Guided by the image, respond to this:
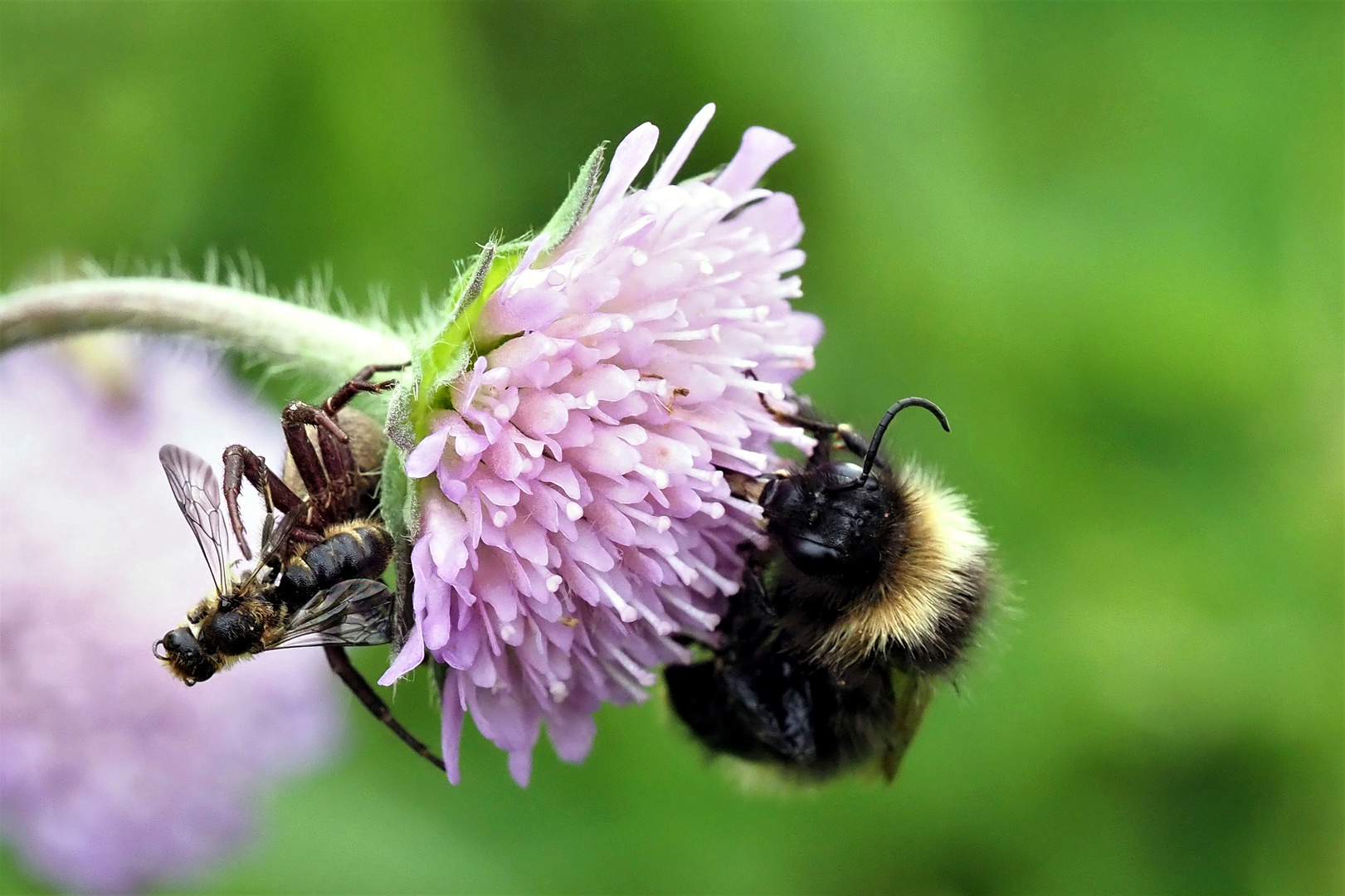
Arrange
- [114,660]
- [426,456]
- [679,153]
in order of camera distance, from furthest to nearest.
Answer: [114,660] → [679,153] → [426,456]

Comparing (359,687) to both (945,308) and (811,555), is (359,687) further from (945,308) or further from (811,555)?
(945,308)

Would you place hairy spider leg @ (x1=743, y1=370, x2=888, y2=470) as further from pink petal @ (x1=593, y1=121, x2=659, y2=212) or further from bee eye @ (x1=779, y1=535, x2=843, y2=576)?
pink petal @ (x1=593, y1=121, x2=659, y2=212)

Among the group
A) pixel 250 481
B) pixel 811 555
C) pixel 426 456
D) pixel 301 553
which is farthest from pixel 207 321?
pixel 811 555

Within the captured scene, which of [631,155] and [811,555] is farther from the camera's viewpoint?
[811,555]

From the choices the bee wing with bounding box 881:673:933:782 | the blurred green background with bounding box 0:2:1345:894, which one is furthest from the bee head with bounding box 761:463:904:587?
the blurred green background with bounding box 0:2:1345:894

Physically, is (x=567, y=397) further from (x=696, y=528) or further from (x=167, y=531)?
(x=167, y=531)

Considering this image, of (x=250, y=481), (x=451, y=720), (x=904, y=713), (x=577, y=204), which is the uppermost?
(x=577, y=204)

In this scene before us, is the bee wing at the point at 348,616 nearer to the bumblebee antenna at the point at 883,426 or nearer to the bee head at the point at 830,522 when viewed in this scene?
the bee head at the point at 830,522

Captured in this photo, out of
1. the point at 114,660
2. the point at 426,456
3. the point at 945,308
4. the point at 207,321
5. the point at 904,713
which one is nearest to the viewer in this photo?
the point at 426,456

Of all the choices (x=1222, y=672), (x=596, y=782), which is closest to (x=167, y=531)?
(x=596, y=782)
